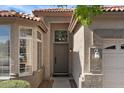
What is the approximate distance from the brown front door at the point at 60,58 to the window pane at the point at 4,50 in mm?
10146

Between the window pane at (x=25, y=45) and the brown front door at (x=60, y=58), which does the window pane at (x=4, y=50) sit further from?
the brown front door at (x=60, y=58)

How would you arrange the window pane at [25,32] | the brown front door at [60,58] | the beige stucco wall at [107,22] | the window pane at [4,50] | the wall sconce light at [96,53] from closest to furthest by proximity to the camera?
the wall sconce light at [96,53] < the beige stucco wall at [107,22] < the window pane at [4,50] < the window pane at [25,32] < the brown front door at [60,58]

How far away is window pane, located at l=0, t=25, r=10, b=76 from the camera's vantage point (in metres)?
13.8

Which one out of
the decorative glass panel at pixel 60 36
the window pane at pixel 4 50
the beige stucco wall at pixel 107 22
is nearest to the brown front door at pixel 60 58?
the decorative glass panel at pixel 60 36

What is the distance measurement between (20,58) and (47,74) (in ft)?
24.8

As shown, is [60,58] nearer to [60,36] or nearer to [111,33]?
[60,36]

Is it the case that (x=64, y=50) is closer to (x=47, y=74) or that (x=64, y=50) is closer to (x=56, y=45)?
(x=56, y=45)

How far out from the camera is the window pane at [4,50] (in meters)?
13.8

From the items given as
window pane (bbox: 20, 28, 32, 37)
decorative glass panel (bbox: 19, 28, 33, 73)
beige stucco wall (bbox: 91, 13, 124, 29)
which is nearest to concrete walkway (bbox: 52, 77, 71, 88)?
decorative glass panel (bbox: 19, 28, 33, 73)

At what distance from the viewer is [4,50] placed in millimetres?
13883

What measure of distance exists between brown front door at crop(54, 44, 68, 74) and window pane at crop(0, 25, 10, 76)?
1015 cm

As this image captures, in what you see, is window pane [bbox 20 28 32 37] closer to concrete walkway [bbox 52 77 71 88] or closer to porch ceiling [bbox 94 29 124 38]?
porch ceiling [bbox 94 29 124 38]

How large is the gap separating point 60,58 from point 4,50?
10.6 meters
